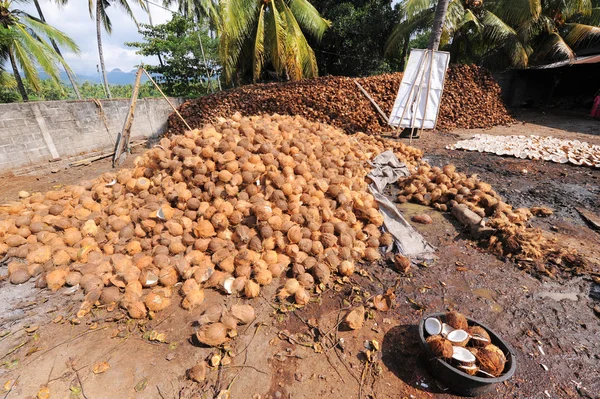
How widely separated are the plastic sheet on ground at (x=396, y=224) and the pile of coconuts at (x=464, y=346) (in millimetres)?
1187

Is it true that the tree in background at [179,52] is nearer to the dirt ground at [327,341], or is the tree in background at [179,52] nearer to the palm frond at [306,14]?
the palm frond at [306,14]

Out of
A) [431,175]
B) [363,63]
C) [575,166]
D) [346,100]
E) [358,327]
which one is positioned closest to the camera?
[358,327]

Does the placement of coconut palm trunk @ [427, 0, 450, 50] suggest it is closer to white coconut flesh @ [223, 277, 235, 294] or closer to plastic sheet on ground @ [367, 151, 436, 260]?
plastic sheet on ground @ [367, 151, 436, 260]

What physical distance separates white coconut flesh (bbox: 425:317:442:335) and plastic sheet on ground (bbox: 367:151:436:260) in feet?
3.80

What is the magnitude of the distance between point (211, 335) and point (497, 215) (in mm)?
3822

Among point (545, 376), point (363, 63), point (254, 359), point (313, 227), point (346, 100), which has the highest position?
point (363, 63)

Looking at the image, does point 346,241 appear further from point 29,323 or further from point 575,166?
point 575,166

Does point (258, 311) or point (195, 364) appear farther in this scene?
point (258, 311)

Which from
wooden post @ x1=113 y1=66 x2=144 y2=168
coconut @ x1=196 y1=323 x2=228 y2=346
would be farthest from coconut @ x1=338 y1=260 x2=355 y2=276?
wooden post @ x1=113 y1=66 x2=144 y2=168

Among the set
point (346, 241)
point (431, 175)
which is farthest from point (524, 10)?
point (346, 241)

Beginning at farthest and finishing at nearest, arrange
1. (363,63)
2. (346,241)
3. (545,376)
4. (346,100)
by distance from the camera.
Result: (363,63), (346,100), (346,241), (545,376)

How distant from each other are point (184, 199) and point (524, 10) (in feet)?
55.1

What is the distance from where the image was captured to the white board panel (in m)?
7.71

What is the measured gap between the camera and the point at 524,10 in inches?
474
